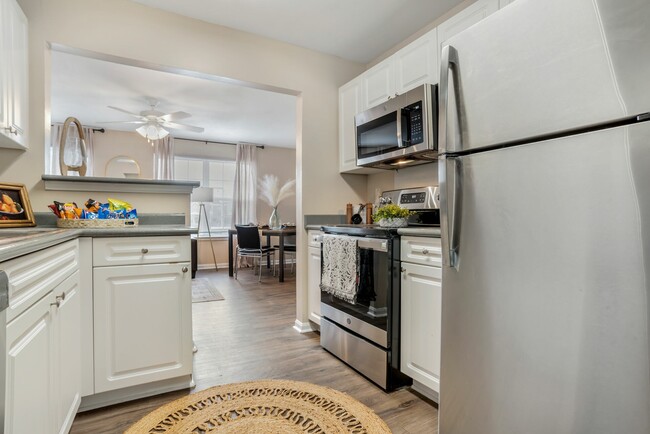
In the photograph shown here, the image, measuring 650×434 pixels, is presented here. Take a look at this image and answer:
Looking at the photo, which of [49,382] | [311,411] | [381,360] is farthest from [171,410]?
[381,360]

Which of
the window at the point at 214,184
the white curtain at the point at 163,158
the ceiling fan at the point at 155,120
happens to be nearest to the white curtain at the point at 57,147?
the white curtain at the point at 163,158

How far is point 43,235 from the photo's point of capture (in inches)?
47.0

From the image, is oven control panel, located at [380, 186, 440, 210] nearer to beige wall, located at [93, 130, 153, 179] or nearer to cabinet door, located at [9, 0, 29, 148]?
cabinet door, located at [9, 0, 29, 148]

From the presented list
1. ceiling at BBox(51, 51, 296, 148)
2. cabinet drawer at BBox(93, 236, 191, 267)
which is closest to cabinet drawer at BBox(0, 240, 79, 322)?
cabinet drawer at BBox(93, 236, 191, 267)

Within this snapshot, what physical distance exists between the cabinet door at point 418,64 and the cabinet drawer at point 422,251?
108 centimetres

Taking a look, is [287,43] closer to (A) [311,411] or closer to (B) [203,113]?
(B) [203,113]

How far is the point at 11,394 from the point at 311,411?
40.6 inches

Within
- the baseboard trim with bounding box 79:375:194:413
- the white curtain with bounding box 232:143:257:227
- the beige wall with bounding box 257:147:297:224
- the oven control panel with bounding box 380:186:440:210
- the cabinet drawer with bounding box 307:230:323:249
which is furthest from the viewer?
the beige wall with bounding box 257:147:297:224

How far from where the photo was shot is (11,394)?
2.77 ft

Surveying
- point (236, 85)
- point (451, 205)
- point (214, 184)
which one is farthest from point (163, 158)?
point (451, 205)

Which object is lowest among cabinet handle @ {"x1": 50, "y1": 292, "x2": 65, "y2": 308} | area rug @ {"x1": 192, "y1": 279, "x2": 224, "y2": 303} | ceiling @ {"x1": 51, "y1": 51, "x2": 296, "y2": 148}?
area rug @ {"x1": 192, "y1": 279, "x2": 224, "y2": 303}

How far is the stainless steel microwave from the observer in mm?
2068

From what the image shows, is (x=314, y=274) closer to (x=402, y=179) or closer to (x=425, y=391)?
(x=402, y=179)

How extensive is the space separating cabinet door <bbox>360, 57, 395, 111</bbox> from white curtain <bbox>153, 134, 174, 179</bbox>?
4379 millimetres
